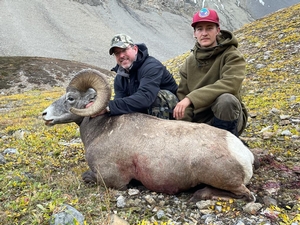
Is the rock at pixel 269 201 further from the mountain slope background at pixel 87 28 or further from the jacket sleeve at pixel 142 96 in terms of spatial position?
the mountain slope background at pixel 87 28

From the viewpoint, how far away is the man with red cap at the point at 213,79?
518 centimetres

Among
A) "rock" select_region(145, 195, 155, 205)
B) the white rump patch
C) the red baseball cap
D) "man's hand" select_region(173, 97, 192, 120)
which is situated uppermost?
the red baseball cap

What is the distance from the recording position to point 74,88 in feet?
19.6

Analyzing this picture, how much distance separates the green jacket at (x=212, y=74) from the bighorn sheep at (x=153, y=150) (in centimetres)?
55

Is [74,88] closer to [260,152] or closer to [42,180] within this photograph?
[42,180]

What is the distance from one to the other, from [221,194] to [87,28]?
123 meters

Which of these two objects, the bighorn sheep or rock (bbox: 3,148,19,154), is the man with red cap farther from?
rock (bbox: 3,148,19,154)

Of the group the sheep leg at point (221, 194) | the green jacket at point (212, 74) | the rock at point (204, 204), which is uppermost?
the green jacket at point (212, 74)

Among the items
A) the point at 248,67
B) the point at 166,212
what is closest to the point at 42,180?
the point at 166,212

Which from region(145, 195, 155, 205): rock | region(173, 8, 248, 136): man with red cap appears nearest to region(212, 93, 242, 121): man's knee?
region(173, 8, 248, 136): man with red cap

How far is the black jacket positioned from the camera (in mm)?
5469

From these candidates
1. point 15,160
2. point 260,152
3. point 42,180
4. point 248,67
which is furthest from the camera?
point 248,67

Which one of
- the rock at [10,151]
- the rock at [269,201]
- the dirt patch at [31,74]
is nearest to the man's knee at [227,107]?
the rock at [269,201]

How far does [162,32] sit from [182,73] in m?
135
